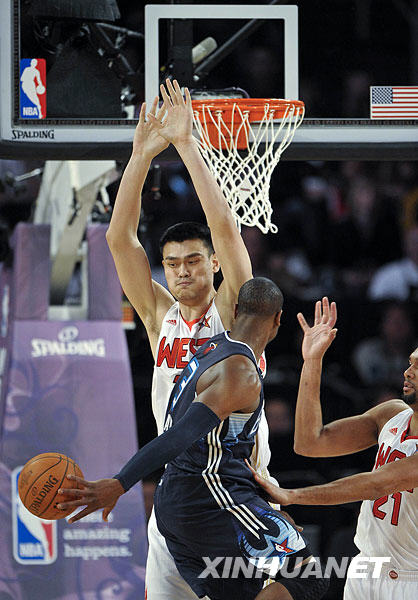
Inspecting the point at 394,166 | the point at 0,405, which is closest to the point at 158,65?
the point at 0,405

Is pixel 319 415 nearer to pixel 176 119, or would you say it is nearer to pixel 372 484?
pixel 372 484

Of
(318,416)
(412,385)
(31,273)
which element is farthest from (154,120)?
(31,273)

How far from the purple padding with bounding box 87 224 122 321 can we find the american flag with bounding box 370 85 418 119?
3166mm

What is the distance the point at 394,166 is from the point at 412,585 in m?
6.17

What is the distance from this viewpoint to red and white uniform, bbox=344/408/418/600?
4266mm

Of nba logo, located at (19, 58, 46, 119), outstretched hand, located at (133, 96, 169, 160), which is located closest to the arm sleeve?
outstretched hand, located at (133, 96, 169, 160)

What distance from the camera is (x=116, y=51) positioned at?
17.2ft

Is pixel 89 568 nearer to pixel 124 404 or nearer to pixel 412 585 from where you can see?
pixel 124 404

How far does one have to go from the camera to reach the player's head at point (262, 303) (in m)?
3.81

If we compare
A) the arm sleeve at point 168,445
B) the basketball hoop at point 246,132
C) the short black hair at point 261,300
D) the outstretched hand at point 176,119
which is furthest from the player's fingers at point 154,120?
the arm sleeve at point 168,445

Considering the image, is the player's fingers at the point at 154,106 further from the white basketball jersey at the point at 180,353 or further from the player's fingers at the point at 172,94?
the white basketball jersey at the point at 180,353

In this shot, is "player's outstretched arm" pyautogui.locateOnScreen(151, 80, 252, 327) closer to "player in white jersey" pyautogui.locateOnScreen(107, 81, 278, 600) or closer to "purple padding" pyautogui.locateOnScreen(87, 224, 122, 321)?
"player in white jersey" pyautogui.locateOnScreen(107, 81, 278, 600)

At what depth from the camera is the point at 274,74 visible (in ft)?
16.9

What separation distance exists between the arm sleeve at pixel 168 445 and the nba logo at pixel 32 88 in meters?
2.12
